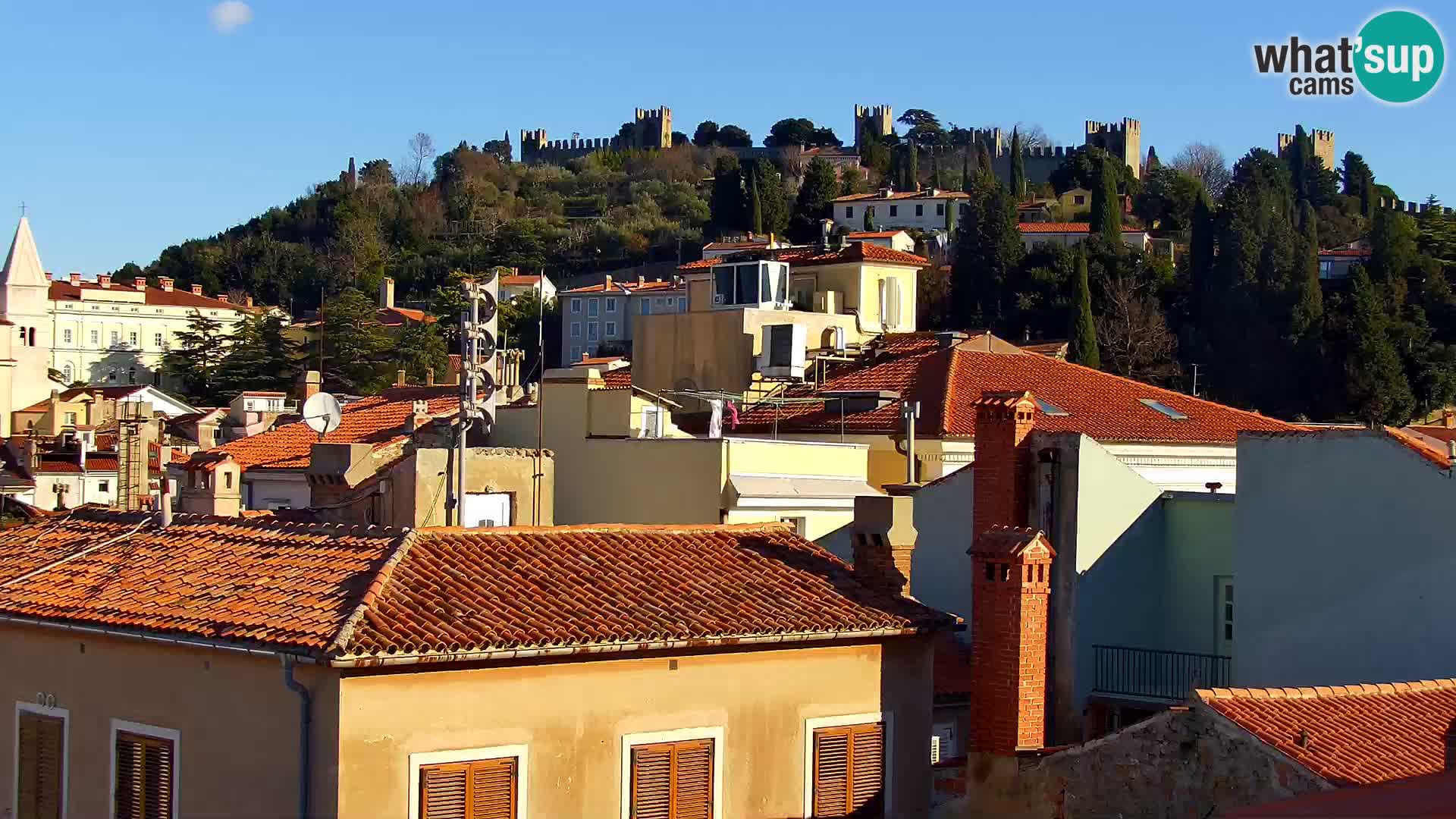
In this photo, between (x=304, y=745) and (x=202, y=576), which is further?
(x=202, y=576)

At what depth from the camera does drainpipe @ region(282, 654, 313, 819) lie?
38.0ft

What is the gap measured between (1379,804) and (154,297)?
94.5 metres

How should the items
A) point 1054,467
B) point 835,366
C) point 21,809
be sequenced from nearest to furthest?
point 21,809 → point 1054,467 → point 835,366

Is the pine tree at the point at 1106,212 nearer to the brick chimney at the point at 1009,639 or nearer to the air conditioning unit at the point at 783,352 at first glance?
the air conditioning unit at the point at 783,352

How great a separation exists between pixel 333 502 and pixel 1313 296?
54175 mm

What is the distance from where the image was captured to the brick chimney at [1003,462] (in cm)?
1708

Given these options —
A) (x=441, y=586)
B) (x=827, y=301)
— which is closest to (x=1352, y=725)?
(x=441, y=586)

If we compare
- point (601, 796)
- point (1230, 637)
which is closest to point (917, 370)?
point (1230, 637)

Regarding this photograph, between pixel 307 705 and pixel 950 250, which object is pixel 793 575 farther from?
pixel 950 250

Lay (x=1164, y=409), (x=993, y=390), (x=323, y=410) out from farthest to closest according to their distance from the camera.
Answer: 1. (x=1164, y=409)
2. (x=993, y=390)
3. (x=323, y=410)

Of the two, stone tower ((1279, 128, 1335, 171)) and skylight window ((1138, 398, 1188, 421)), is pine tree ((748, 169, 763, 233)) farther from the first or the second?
skylight window ((1138, 398, 1188, 421))

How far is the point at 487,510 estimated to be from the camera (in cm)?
1916

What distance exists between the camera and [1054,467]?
56.7ft

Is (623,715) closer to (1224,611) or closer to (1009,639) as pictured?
(1009,639)
